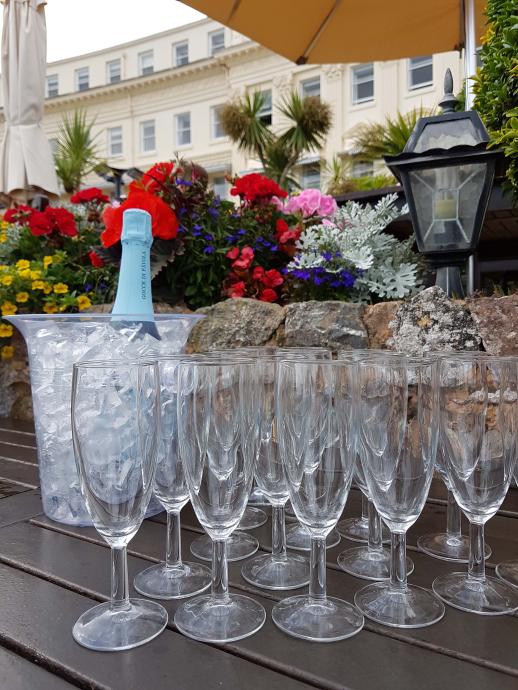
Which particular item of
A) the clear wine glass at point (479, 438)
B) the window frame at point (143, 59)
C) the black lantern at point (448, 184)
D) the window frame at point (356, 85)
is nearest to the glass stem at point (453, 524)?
the clear wine glass at point (479, 438)

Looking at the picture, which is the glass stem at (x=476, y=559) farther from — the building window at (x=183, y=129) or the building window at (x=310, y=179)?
the building window at (x=183, y=129)

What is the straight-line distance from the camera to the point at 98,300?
2.40m

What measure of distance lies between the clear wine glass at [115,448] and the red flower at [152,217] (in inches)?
45.3

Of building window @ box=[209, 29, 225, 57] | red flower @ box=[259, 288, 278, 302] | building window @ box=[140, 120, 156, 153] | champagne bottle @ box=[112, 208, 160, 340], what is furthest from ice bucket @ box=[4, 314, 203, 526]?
building window @ box=[209, 29, 225, 57]

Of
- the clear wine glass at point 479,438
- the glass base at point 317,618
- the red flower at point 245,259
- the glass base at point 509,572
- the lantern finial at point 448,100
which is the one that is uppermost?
the lantern finial at point 448,100

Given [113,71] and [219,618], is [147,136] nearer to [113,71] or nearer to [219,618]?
[113,71]

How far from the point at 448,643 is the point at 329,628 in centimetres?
13

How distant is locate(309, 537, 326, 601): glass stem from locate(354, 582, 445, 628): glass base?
6cm

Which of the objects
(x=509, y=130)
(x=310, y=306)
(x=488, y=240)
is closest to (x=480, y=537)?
(x=310, y=306)

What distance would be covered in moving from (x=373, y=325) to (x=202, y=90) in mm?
19463

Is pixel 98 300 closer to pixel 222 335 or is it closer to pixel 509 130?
pixel 222 335

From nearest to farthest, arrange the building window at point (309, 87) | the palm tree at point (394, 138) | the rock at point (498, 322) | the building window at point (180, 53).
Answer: the rock at point (498, 322) < the palm tree at point (394, 138) < the building window at point (309, 87) < the building window at point (180, 53)

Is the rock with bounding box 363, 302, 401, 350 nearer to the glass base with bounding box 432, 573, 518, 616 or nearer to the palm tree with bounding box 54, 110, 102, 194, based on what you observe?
the glass base with bounding box 432, 573, 518, 616

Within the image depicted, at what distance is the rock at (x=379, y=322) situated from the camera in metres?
1.52
